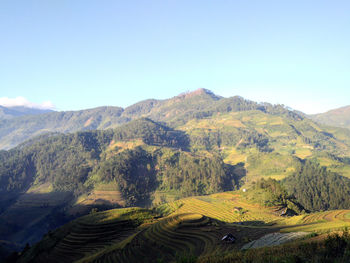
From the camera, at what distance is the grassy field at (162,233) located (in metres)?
37.7

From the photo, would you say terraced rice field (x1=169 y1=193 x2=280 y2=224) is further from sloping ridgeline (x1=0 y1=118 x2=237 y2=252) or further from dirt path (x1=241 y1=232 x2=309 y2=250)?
sloping ridgeline (x1=0 y1=118 x2=237 y2=252)

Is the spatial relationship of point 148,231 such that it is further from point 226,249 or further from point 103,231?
point 226,249

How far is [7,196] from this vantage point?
164500 mm

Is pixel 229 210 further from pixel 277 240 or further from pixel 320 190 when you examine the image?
pixel 320 190

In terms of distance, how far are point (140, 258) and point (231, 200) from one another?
210 ft

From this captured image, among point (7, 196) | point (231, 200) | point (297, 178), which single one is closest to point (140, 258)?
point (231, 200)

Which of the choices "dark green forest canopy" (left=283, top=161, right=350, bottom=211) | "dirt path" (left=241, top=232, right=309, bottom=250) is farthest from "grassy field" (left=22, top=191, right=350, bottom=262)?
"dark green forest canopy" (left=283, top=161, right=350, bottom=211)

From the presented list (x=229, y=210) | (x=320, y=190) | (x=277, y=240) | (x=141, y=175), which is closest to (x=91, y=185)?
(x=141, y=175)

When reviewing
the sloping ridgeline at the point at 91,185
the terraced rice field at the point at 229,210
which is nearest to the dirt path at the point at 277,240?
the terraced rice field at the point at 229,210

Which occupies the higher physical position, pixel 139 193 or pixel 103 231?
pixel 103 231

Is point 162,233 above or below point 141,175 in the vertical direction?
above

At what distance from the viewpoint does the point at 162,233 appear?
45375mm

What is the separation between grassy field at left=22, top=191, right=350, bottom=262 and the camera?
37.7m

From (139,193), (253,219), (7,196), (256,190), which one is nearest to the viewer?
(253,219)
